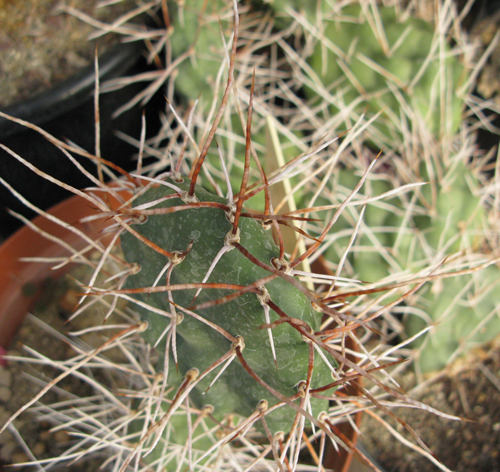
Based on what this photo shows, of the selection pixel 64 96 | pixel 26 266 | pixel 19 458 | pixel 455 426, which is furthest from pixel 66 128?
pixel 455 426

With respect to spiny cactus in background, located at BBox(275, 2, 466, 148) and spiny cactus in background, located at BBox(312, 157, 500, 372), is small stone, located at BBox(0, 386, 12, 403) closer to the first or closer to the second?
spiny cactus in background, located at BBox(312, 157, 500, 372)

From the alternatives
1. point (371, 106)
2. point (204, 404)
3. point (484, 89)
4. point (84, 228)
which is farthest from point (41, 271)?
point (484, 89)

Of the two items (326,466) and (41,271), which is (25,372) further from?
(326,466)

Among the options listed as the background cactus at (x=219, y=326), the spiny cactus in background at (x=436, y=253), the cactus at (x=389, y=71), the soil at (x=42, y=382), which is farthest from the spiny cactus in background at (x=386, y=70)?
the soil at (x=42, y=382)

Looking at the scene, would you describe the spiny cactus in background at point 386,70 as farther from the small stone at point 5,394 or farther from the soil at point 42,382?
the small stone at point 5,394

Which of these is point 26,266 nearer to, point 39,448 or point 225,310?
point 39,448

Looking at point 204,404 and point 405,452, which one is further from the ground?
point 204,404

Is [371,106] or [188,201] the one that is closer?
[188,201]
